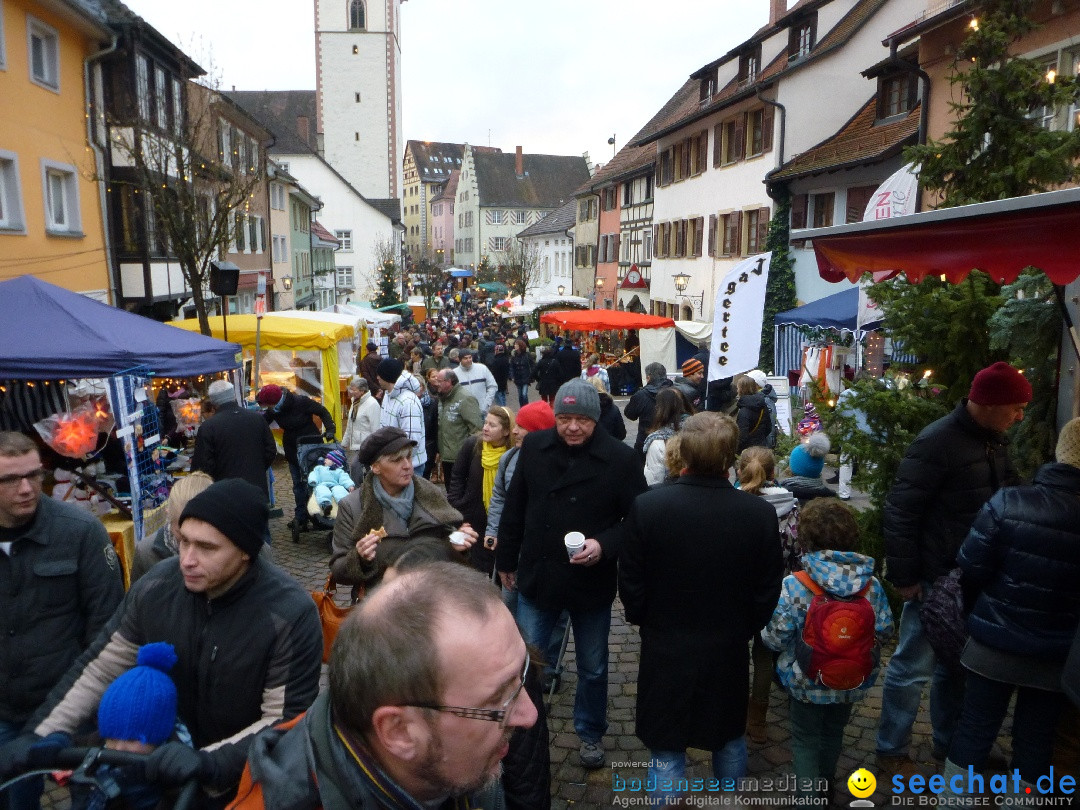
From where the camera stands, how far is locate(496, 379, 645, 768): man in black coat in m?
3.96

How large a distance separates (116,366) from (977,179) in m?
6.69

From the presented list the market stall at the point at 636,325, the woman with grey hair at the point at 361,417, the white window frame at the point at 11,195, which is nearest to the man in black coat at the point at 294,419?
the woman with grey hair at the point at 361,417

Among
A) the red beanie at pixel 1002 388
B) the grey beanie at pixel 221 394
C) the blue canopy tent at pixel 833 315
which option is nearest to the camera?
the red beanie at pixel 1002 388

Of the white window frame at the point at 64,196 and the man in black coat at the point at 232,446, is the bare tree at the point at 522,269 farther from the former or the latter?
the man in black coat at the point at 232,446

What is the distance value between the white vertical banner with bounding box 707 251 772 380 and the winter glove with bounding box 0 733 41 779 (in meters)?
8.32

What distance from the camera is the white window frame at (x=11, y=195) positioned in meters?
12.9

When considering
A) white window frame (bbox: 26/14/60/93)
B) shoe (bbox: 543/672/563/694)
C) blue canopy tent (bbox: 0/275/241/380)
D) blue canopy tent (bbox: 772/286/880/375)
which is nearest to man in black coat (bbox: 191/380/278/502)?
blue canopy tent (bbox: 0/275/241/380)

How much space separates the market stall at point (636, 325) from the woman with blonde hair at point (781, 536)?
13.6 meters

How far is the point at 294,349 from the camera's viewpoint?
13438 mm

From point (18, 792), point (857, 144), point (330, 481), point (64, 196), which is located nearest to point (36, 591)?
point (18, 792)

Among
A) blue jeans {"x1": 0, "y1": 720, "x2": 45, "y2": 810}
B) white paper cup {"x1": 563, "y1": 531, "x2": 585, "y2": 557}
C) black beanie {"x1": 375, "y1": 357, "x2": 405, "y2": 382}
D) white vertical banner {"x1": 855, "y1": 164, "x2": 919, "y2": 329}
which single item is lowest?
blue jeans {"x1": 0, "y1": 720, "x2": 45, "y2": 810}

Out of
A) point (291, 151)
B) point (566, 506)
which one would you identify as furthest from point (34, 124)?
point (291, 151)

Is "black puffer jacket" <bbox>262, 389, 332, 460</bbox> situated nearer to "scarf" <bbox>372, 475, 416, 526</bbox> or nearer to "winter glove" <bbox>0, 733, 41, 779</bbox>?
"scarf" <bbox>372, 475, 416, 526</bbox>

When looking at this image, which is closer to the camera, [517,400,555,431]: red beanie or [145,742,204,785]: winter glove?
[145,742,204,785]: winter glove
